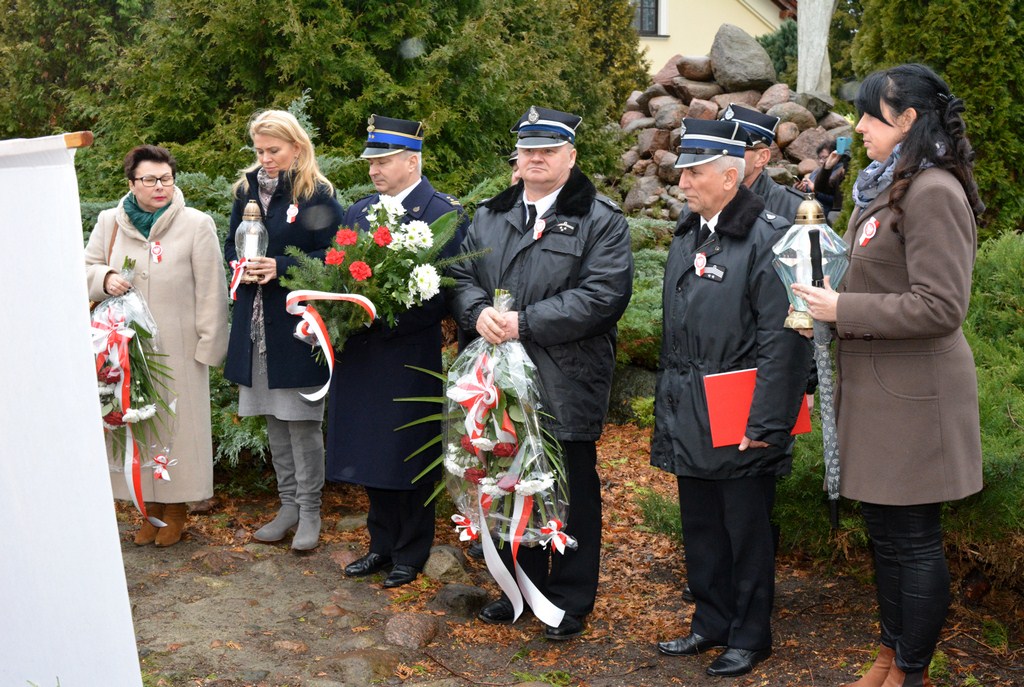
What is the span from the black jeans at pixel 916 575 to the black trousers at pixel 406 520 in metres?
2.31

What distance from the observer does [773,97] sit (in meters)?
16.0

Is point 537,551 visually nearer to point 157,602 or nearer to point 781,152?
point 157,602

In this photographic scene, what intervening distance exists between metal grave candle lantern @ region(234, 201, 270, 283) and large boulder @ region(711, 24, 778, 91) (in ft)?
40.1

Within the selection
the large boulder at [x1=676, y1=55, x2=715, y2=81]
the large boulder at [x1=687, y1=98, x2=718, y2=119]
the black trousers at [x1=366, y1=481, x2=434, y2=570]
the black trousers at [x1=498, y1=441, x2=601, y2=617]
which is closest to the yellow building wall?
the large boulder at [x1=676, y1=55, x2=715, y2=81]

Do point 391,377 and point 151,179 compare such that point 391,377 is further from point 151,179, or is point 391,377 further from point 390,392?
point 151,179

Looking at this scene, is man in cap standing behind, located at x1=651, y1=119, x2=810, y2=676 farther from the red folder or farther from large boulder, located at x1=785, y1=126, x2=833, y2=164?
large boulder, located at x1=785, y1=126, x2=833, y2=164

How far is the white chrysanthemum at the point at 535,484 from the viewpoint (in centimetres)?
437

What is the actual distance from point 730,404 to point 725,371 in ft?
0.45

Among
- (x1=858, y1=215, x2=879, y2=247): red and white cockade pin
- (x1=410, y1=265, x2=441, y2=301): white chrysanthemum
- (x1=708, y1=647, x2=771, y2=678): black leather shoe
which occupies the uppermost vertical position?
(x1=858, y1=215, x2=879, y2=247): red and white cockade pin

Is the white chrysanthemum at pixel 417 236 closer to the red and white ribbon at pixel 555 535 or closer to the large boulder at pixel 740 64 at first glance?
the red and white ribbon at pixel 555 535

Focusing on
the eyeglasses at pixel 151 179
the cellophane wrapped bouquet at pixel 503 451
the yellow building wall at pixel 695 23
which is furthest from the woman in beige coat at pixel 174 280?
the yellow building wall at pixel 695 23

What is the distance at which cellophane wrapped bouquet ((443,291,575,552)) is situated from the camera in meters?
4.41

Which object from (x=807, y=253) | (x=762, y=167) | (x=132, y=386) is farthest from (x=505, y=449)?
(x=762, y=167)

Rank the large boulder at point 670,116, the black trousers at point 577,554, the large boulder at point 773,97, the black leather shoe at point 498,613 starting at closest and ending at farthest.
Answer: the black trousers at point 577,554, the black leather shoe at point 498,613, the large boulder at point 670,116, the large boulder at point 773,97
